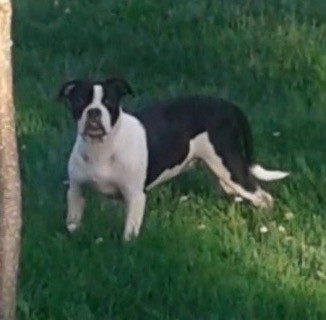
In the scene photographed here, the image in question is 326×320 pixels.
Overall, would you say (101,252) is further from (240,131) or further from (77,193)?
(240,131)

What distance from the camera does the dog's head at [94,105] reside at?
287 inches

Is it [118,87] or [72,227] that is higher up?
[118,87]

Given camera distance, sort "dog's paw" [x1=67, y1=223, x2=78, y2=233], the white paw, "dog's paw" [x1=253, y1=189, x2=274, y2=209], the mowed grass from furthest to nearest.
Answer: the white paw, "dog's paw" [x1=253, y1=189, x2=274, y2=209], "dog's paw" [x1=67, y1=223, x2=78, y2=233], the mowed grass

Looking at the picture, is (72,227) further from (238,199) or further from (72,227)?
(238,199)

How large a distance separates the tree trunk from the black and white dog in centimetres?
163

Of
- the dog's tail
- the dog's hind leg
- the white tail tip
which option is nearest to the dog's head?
the dog's hind leg

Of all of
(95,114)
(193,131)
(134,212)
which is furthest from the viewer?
(193,131)

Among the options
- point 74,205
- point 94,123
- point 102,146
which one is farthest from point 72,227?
point 94,123

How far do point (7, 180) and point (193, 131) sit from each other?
2.51 meters

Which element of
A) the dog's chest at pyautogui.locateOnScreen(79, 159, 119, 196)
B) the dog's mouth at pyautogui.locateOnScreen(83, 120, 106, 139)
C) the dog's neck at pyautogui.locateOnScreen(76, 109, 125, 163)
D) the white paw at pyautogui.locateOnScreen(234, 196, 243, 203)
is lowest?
the white paw at pyautogui.locateOnScreen(234, 196, 243, 203)

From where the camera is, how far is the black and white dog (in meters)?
7.38

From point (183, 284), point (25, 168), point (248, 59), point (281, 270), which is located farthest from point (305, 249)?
point (248, 59)

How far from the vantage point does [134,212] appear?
7.43 metres

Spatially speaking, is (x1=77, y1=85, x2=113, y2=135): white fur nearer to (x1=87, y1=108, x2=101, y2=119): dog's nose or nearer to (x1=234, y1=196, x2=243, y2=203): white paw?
(x1=87, y1=108, x2=101, y2=119): dog's nose
